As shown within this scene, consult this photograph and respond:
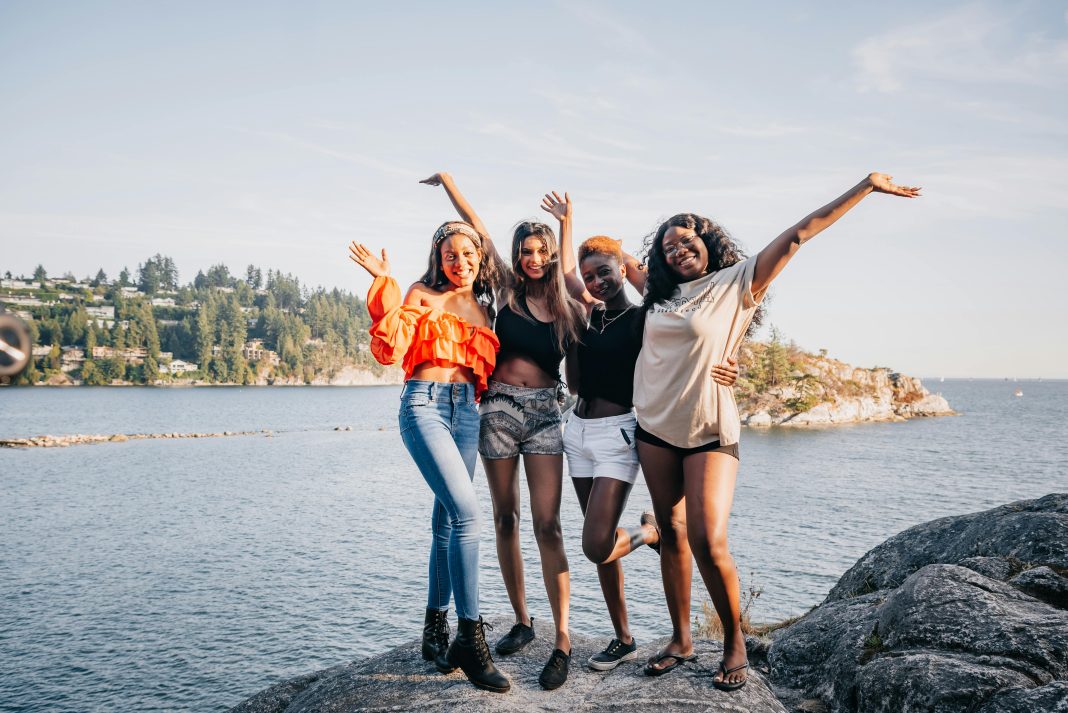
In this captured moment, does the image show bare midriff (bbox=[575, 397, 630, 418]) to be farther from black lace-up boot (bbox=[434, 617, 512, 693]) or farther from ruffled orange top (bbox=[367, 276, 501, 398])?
black lace-up boot (bbox=[434, 617, 512, 693])

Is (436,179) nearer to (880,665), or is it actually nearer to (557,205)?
(557,205)

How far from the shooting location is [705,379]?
4402 millimetres

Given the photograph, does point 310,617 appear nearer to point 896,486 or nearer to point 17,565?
point 17,565

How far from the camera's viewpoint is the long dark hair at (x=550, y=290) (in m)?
5.06

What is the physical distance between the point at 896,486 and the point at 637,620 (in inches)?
1075

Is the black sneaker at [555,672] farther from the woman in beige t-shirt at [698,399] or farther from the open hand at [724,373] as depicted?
the open hand at [724,373]

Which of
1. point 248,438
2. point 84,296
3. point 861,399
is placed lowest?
point 248,438

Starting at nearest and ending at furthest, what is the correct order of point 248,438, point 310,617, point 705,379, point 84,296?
point 705,379
point 310,617
point 248,438
point 84,296

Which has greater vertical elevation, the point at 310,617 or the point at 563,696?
the point at 563,696

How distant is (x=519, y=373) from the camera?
5066 millimetres

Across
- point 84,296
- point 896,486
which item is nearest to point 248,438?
point 896,486

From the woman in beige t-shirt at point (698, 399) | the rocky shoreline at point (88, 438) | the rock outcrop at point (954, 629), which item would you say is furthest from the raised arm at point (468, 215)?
the rocky shoreline at point (88, 438)

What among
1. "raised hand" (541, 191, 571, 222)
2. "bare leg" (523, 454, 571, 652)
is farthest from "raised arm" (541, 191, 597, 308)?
"bare leg" (523, 454, 571, 652)

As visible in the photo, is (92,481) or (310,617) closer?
(310,617)
